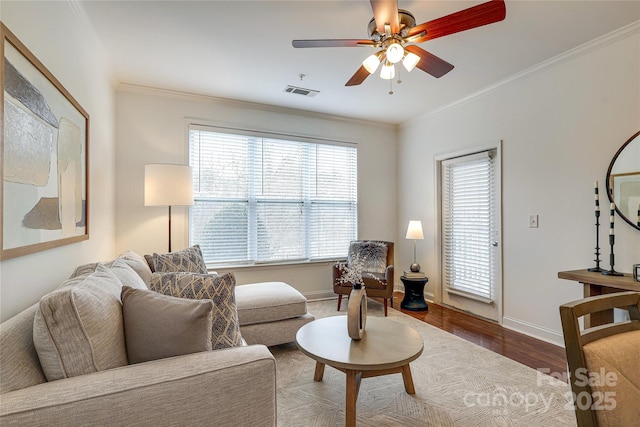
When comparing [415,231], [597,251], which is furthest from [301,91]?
[597,251]

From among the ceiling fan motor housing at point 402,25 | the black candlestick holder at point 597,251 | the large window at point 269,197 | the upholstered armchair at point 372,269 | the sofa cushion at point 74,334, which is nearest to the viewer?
the sofa cushion at point 74,334

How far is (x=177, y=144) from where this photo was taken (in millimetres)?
3658

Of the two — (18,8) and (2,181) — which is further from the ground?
(18,8)

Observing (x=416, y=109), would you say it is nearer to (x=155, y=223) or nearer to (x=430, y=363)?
(x=430, y=363)

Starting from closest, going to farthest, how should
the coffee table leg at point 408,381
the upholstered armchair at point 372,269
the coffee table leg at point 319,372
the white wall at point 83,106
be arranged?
the white wall at point 83,106 < the coffee table leg at point 408,381 < the coffee table leg at point 319,372 < the upholstered armchair at point 372,269

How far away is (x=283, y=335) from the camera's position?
8.73ft

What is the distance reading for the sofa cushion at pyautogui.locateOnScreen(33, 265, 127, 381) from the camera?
3.17 feet

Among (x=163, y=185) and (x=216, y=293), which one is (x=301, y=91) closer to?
(x=163, y=185)

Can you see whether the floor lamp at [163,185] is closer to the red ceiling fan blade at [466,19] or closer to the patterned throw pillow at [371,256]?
the patterned throw pillow at [371,256]

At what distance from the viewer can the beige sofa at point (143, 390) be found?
850mm

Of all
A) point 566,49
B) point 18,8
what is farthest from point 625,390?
point 566,49

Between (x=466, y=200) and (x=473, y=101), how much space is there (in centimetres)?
116

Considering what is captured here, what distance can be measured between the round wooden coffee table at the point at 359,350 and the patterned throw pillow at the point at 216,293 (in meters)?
0.53

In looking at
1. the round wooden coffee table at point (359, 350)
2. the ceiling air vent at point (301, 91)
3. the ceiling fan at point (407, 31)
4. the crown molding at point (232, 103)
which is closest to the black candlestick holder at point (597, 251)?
the round wooden coffee table at point (359, 350)
